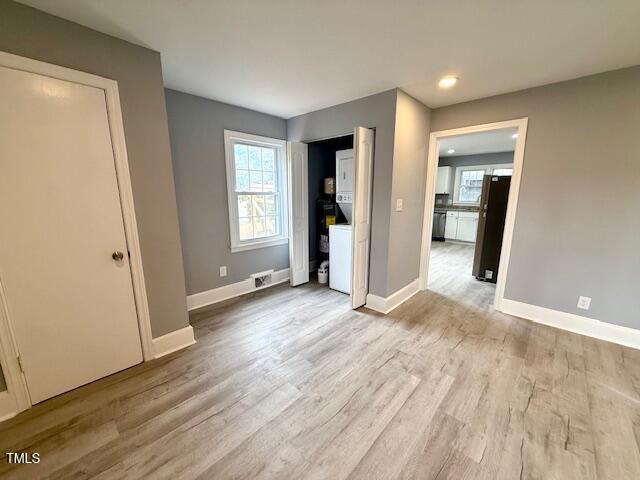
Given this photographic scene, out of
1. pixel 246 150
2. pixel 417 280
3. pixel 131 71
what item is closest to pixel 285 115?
pixel 246 150

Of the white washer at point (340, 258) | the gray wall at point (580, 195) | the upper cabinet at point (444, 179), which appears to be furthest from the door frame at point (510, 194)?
the upper cabinet at point (444, 179)

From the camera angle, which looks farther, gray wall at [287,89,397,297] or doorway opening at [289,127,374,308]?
doorway opening at [289,127,374,308]

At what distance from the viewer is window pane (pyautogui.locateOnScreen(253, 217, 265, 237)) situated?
11.5 feet

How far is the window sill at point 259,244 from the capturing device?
3295 mm

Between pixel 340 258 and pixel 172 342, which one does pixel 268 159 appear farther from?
pixel 172 342

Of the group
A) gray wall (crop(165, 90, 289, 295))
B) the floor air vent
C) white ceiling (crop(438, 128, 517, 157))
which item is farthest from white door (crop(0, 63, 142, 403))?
white ceiling (crop(438, 128, 517, 157))

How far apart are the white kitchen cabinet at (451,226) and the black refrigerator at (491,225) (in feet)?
10.2

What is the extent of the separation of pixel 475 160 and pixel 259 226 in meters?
6.08

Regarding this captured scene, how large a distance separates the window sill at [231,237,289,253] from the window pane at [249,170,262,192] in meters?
0.73

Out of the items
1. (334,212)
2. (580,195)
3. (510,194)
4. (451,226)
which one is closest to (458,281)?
(510,194)

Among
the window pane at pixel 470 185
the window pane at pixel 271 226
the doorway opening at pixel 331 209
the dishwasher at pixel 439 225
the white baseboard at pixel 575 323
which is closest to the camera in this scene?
the white baseboard at pixel 575 323

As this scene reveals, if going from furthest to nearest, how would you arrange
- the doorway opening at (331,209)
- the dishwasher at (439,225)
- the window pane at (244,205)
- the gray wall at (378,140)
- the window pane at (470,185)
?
the dishwasher at (439,225)
the window pane at (470,185)
the doorway opening at (331,209)
the window pane at (244,205)
the gray wall at (378,140)

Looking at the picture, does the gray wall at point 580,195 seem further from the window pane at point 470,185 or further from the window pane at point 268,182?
the window pane at point 470,185

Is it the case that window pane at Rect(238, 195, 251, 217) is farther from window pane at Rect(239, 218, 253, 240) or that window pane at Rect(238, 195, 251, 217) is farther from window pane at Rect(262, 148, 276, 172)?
window pane at Rect(262, 148, 276, 172)
